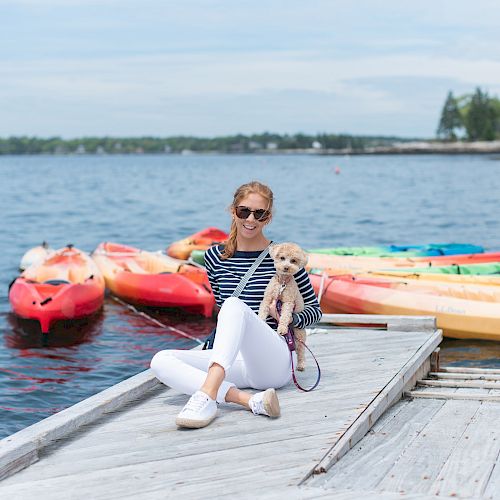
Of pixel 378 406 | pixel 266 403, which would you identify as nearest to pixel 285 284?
pixel 266 403

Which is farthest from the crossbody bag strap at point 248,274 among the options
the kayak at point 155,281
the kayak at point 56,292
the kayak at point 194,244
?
the kayak at point 194,244

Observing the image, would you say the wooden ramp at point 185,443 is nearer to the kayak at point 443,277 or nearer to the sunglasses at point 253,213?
the sunglasses at point 253,213

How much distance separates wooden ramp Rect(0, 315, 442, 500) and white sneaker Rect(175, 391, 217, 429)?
6 centimetres

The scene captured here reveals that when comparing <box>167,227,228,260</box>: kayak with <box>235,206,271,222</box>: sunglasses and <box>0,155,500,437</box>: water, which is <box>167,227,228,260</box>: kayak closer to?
<box>0,155,500,437</box>: water

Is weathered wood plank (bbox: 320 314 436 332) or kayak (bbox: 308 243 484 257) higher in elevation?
weathered wood plank (bbox: 320 314 436 332)

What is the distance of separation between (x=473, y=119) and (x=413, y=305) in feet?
461

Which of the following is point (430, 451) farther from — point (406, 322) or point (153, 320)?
point (153, 320)

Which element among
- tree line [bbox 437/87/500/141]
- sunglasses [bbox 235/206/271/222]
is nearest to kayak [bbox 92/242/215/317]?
sunglasses [bbox 235/206/271/222]

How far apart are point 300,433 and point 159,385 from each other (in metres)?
1.45

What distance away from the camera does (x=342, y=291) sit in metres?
12.8

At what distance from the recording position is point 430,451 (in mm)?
4746

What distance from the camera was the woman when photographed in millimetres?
4961

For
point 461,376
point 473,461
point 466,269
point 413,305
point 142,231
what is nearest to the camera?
point 473,461

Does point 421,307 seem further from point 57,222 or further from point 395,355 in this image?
point 57,222
